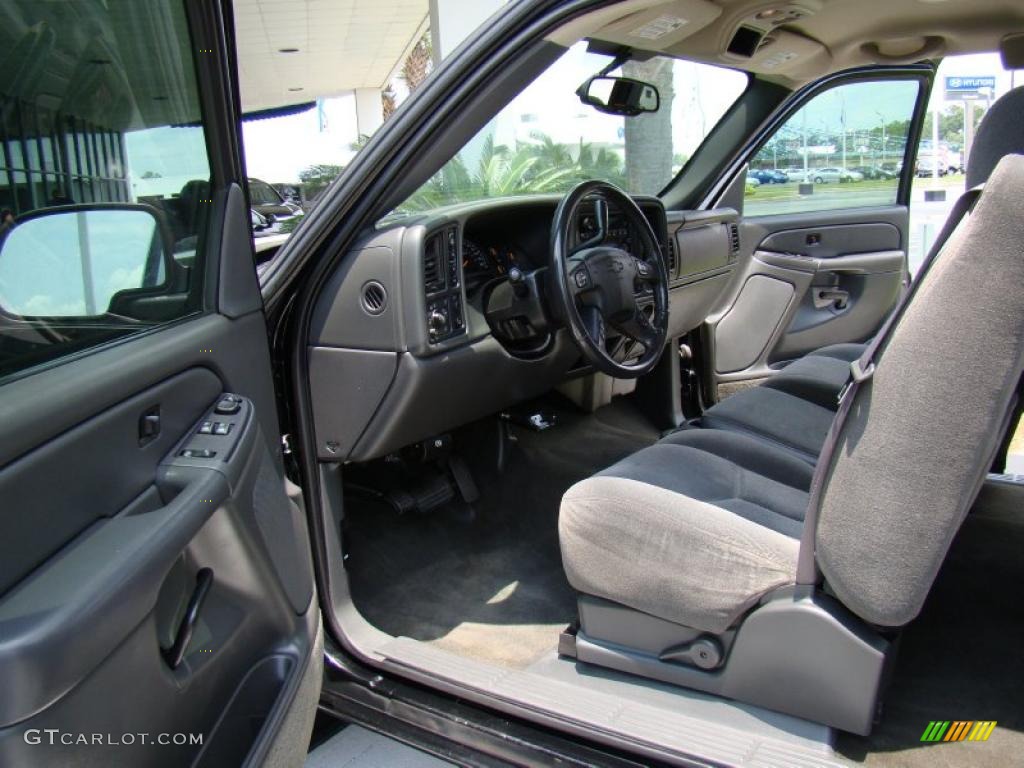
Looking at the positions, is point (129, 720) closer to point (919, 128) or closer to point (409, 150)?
point (409, 150)

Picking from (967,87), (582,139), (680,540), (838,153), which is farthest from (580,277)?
(967,87)

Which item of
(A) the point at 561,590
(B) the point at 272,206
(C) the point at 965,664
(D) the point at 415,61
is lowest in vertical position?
(A) the point at 561,590

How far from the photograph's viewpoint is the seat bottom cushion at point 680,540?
1511 millimetres

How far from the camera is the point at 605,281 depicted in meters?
2.17

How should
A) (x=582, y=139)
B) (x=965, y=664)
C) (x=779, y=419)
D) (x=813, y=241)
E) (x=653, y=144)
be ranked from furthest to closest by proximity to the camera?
(x=813, y=241) → (x=653, y=144) → (x=582, y=139) → (x=779, y=419) → (x=965, y=664)

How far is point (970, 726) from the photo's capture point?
1.54 m

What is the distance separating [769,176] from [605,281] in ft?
5.95

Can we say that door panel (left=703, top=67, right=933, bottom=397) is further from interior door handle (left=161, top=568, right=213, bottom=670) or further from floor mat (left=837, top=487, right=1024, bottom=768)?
interior door handle (left=161, top=568, right=213, bottom=670)

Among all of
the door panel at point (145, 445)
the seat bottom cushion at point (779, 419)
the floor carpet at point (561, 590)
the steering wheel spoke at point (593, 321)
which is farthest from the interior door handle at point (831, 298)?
the door panel at point (145, 445)

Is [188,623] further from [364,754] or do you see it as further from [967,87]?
[967,87]

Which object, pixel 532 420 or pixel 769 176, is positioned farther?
pixel 769 176

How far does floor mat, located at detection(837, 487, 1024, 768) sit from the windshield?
1385 millimetres

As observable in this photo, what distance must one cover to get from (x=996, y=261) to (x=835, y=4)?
4.26 ft

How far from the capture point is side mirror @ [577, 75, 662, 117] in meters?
2.37
